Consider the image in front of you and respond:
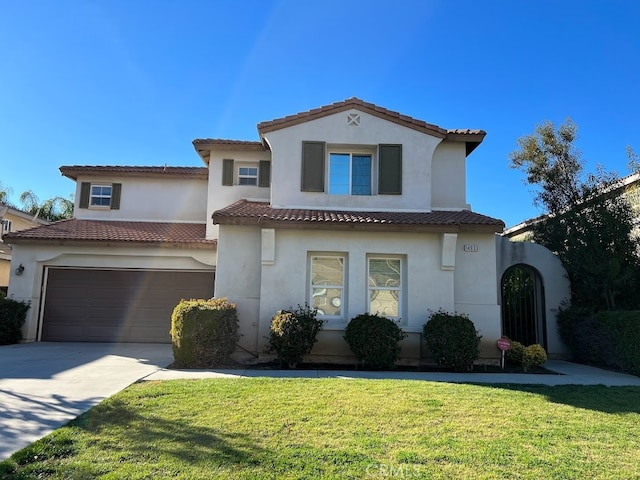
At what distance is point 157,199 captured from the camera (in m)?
17.0

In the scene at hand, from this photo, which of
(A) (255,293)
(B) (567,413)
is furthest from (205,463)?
(A) (255,293)

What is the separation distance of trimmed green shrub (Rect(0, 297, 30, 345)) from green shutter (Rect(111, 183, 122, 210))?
4.64 metres

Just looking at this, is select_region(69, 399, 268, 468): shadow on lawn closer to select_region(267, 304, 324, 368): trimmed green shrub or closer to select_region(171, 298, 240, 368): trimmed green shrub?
select_region(171, 298, 240, 368): trimmed green shrub

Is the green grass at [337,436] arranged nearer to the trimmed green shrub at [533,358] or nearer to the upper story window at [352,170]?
the trimmed green shrub at [533,358]

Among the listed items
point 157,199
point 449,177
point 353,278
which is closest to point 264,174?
point 157,199

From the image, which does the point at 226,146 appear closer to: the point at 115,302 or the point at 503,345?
the point at 115,302

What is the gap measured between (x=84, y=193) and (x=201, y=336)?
10.4 meters

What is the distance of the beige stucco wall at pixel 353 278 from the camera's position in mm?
11055

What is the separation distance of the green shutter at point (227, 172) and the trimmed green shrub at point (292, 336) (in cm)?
625

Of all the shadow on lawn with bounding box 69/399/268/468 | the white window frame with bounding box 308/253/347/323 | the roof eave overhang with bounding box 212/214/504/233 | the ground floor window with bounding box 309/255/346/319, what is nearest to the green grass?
the shadow on lawn with bounding box 69/399/268/468

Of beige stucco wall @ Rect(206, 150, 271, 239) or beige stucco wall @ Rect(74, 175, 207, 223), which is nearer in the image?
beige stucco wall @ Rect(206, 150, 271, 239)

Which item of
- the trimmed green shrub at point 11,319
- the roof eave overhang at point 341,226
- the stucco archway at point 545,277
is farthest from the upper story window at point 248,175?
the stucco archway at point 545,277

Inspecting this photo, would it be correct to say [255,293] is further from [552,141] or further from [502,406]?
[552,141]

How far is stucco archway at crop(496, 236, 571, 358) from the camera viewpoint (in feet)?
42.7
